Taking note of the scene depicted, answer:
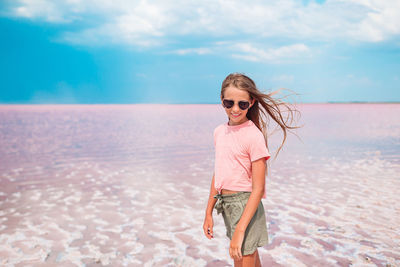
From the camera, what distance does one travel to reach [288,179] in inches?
332

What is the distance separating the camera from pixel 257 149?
2502mm

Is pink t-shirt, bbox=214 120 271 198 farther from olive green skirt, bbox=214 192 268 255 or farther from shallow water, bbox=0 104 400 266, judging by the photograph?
shallow water, bbox=0 104 400 266

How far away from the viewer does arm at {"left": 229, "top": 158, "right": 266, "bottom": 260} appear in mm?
2453

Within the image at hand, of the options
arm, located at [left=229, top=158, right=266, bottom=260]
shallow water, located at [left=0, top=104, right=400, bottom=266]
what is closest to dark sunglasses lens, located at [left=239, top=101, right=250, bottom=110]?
arm, located at [left=229, top=158, right=266, bottom=260]

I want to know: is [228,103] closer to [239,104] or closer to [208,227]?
[239,104]

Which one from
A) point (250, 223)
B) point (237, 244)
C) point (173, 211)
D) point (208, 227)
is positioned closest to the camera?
point (237, 244)

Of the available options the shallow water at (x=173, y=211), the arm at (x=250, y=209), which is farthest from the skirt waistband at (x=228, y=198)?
the shallow water at (x=173, y=211)

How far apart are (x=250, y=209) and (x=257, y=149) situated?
419 mm

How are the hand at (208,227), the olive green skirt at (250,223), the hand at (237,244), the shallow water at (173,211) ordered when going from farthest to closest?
the shallow water at (173,211), the hand at (208,227), the olive green skirt at (250,223), the hand at (237,244)

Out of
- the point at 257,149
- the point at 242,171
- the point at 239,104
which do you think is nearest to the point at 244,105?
the point at 239,104

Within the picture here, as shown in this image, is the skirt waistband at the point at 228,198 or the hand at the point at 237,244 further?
the skirt waistband at the point at 228,198

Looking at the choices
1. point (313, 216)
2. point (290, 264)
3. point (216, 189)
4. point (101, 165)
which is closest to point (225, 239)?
point (290, 264)

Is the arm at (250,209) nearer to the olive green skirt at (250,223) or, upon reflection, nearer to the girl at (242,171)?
the girl at (242,171)

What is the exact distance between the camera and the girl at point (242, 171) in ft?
8.15
